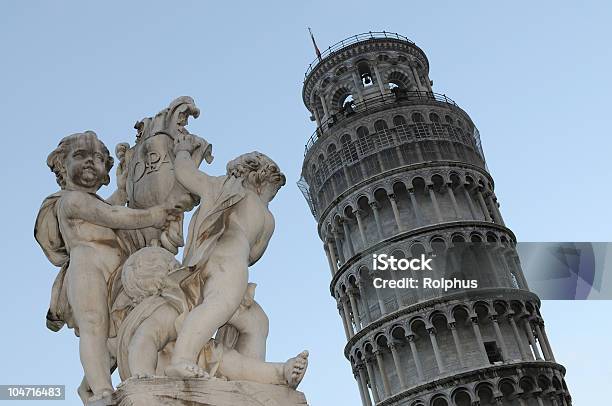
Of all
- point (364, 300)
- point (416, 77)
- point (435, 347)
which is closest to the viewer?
point (435, 347)

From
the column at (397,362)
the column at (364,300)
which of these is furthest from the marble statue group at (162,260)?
the column at (364,300)

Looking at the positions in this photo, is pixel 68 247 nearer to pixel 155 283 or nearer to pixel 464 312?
pixel 155 283

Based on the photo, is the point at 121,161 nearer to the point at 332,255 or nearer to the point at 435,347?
the point at 435,347

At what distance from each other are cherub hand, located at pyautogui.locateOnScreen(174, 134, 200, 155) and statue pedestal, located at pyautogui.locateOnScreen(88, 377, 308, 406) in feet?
4.16

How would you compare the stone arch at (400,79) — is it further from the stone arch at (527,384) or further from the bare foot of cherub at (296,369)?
the bare foot of cherub at (296,369)

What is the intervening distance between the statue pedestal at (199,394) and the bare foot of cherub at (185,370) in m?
0.02

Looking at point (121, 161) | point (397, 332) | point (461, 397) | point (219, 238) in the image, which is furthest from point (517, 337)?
point (219, 238)

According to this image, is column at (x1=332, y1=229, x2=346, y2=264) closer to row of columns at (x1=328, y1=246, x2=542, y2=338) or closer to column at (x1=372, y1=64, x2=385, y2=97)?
row of columns at (x1=328, y1=246, x2=542, y2=338)

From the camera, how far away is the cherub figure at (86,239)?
3.45 m

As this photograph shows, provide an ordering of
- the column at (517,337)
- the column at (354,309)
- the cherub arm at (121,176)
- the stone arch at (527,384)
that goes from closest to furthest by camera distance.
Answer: the cherub arm at (121,176), the stone arch at (527,384), the column at (517,337), the column at (354,309)

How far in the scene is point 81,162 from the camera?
12.7ft

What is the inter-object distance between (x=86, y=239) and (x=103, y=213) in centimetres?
14

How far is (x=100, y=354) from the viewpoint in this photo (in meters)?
3.43

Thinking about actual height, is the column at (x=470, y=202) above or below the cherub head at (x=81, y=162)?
above
